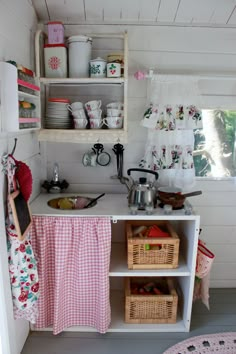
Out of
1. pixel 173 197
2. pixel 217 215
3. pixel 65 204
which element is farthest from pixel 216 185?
pixel 65 204

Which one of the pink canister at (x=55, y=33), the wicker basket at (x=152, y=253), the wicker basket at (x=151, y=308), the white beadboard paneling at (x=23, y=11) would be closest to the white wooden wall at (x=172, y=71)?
the pink canister at (x=55, y=33)

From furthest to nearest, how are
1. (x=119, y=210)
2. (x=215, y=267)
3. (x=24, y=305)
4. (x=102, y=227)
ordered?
(x=215, y=267) → (x=119, y=210) → (x=102, y=227) → (x=24, y=305)

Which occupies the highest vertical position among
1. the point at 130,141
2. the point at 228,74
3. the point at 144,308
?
the point at 228,74

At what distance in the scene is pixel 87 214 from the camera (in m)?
1.66

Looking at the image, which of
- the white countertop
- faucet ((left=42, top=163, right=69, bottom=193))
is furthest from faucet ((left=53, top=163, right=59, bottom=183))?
the white countertop

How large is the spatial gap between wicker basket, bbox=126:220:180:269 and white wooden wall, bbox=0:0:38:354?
706 mm

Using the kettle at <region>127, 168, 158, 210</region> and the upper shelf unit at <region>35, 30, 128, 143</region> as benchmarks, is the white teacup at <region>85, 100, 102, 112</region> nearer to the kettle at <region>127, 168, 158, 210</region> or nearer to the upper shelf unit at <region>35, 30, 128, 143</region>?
the upper shelf unit at <region>35, 30, 128, 143</region>

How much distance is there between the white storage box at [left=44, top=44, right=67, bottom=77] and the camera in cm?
177

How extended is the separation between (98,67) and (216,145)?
3.38ft

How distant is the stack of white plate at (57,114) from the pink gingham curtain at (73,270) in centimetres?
61

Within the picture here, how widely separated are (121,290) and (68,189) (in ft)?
2.91

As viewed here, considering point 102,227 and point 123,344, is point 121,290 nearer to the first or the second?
point 123,344

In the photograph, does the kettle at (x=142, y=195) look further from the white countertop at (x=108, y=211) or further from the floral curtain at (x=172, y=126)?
the floral curtain at (x=172, y=126)

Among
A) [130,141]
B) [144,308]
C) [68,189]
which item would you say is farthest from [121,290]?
[130,141]
